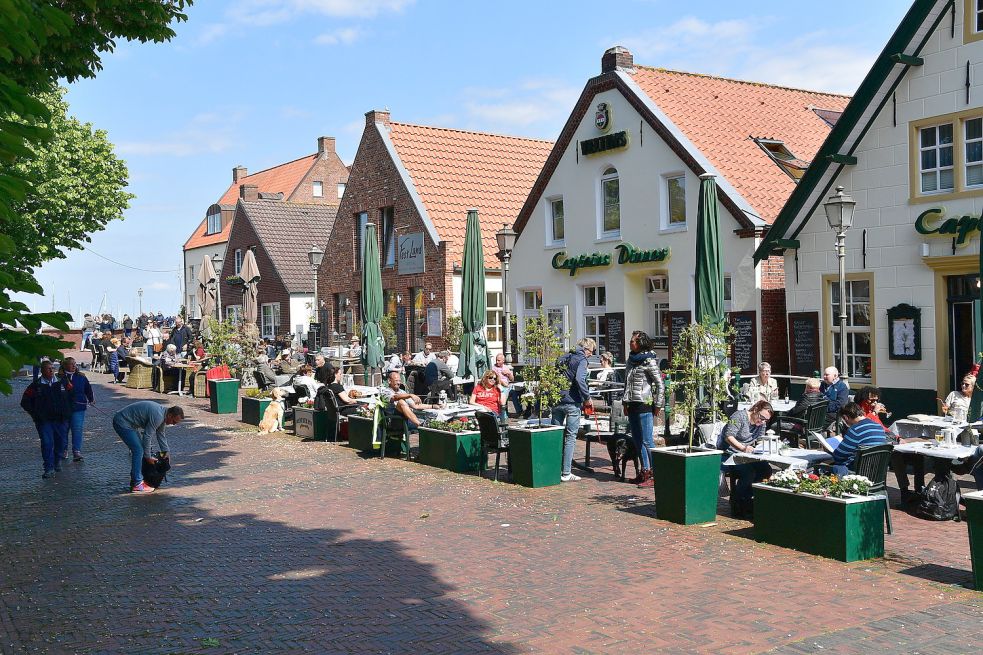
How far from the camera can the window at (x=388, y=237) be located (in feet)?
108

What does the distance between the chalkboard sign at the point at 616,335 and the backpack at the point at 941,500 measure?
1301 centimetres

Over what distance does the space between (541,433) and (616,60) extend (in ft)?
46.3

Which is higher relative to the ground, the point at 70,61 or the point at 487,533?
the point at 70,61

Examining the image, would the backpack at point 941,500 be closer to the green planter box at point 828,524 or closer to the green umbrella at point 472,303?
the green planter box at point 828,524

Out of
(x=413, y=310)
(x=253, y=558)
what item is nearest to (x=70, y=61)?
(x=253, y=558)

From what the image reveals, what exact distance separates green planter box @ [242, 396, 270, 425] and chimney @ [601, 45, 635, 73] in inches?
461

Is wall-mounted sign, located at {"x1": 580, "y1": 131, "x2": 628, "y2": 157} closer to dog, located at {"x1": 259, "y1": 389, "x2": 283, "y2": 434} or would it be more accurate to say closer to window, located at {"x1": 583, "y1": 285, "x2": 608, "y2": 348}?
window, located at {"x1": 583, "y1": 285, "x2": 608, "y2": 348}

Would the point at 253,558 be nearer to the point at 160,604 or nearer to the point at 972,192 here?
the point at 160,604

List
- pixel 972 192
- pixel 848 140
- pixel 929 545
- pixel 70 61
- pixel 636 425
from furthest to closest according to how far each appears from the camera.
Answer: pixel 848 140
pixel 972 192
pixel 636 425
pixel 70 61
pixel 929 545

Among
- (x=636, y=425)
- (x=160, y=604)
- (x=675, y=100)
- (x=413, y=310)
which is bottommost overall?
(x=160, y=604)

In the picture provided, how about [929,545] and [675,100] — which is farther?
[675,100]

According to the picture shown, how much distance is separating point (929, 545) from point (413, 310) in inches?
943

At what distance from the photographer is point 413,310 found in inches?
1252

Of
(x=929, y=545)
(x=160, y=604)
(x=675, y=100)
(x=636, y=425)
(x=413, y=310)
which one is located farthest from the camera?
(x=413, y=310)
